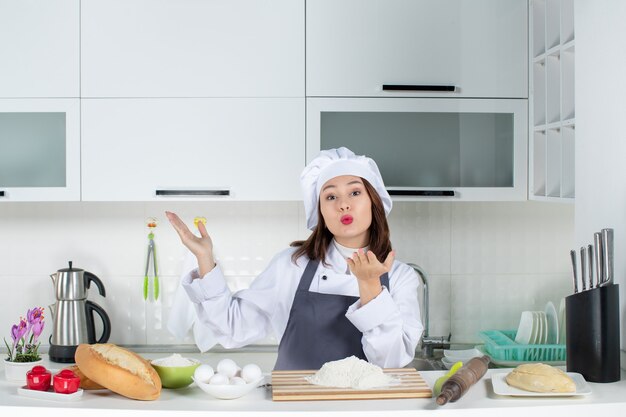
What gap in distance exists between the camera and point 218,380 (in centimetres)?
127

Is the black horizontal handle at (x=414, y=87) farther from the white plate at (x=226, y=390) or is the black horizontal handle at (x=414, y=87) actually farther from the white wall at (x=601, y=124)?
the white plate at (x=226, y=390)

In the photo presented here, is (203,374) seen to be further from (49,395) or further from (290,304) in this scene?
(290,304)

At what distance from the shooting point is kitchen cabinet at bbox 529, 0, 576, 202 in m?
2.24

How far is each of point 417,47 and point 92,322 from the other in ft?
4.81

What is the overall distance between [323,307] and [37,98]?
1194 mm

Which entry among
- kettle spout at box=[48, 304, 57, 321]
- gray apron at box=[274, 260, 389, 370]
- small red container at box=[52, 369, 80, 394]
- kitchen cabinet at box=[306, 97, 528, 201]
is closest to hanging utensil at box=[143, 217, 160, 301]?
kettle spout at box=[48, 304, 57, 321]

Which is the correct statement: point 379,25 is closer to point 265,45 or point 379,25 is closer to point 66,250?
point 265,45

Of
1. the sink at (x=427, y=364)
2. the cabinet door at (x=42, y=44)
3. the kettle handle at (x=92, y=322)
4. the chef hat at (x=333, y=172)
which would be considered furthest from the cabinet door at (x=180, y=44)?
the sink at (x=427, y=364)

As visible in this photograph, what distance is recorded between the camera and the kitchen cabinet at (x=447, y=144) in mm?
2523

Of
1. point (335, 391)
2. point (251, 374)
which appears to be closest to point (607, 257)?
point (335, 391)

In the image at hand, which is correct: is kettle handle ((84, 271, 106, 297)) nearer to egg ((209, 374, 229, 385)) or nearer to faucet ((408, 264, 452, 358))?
faucet ((408, 264, 452, 358))

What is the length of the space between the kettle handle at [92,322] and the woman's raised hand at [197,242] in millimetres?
1071

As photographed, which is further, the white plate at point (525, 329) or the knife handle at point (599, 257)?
the white plate at point (525, 329)

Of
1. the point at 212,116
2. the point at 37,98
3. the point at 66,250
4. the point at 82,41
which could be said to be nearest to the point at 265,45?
the point at 212,116
